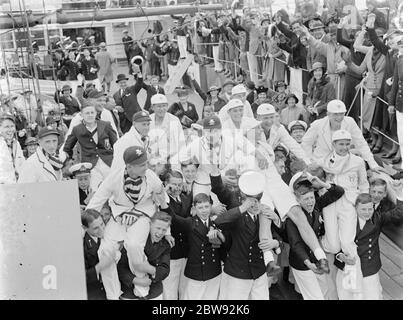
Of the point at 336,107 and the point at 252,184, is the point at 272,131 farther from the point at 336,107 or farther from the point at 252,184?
the point at 252,184

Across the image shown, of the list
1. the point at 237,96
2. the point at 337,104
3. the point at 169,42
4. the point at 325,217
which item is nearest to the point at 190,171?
the point at 325,217

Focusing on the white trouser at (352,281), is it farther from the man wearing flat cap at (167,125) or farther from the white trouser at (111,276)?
the man wearing flat cap at (167,125)

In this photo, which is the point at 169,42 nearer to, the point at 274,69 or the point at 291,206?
the point at 274,69

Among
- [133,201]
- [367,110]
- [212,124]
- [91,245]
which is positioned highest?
[212,124]

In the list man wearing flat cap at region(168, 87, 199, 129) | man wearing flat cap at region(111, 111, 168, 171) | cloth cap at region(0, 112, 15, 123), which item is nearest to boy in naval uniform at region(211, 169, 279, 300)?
man wearing flat cap at region(111, 111, 168, 171)

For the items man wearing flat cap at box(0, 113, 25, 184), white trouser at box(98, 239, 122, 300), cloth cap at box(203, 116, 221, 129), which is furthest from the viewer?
cloth cap at box(203, 116, 221, 129)

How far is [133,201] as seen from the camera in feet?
13.3

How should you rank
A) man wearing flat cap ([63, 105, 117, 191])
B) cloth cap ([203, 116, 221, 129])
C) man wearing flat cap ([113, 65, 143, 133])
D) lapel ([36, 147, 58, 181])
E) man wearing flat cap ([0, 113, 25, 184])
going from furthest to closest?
1. man wearing flat cap ([113, 65, 143, 133])
2. man wearing flat cap ([63, 105, 117, 191])
3. cloth cap ([203, 116, 221, 129])
4. lapel ([36, 147, 58, 181])
5. man wearing flat cap ([0, 113, 25, 184])

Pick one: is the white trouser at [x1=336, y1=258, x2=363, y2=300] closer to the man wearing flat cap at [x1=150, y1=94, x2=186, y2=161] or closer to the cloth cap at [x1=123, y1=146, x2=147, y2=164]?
the cloth cap at [x1=123, y1=146, x2=147, y2=164]

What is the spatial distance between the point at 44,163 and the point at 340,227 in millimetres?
2400

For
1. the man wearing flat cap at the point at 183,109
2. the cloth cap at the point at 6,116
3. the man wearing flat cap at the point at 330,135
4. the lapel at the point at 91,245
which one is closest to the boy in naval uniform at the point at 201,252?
the lapel at the point at 91,245

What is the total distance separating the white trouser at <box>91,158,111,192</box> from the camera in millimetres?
5223

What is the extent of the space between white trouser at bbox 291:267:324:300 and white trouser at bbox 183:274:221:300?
0.62 m

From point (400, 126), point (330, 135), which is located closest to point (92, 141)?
point (330, 135)
